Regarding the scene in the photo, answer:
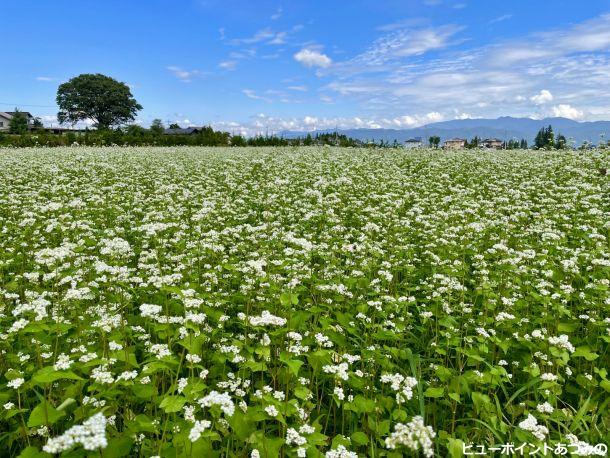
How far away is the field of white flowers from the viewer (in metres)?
3.12

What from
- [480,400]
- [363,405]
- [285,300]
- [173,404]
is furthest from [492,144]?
[173,404]

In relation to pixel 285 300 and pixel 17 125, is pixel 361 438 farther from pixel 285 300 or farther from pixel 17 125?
pixel 17 125

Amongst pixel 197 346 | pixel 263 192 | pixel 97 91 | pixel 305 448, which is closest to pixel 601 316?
pixel 305 448

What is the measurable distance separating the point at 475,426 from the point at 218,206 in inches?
323

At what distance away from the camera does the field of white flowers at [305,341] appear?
10.2ft

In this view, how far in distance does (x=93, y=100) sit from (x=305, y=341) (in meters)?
129

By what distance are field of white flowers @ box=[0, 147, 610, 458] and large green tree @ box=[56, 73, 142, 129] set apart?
120m

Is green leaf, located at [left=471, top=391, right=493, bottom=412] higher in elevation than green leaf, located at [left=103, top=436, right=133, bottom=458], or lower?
lower

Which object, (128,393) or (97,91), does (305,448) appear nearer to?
(128,393)

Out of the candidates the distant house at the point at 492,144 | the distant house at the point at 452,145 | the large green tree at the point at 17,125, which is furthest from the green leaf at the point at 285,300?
the large green tree at the point at 17,125

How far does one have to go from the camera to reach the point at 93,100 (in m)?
112

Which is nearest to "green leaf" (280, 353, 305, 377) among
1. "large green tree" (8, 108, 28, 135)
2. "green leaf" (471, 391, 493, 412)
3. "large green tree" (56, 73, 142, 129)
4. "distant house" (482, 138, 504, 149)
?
"green leaf" (471, 391, 493, 412)

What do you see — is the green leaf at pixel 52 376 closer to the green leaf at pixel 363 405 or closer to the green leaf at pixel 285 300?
the green leaf at pixel 285 300

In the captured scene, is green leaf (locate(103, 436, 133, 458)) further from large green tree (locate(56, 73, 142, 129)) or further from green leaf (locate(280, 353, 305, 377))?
large green tree (locate(56, 73, 142, 129))
